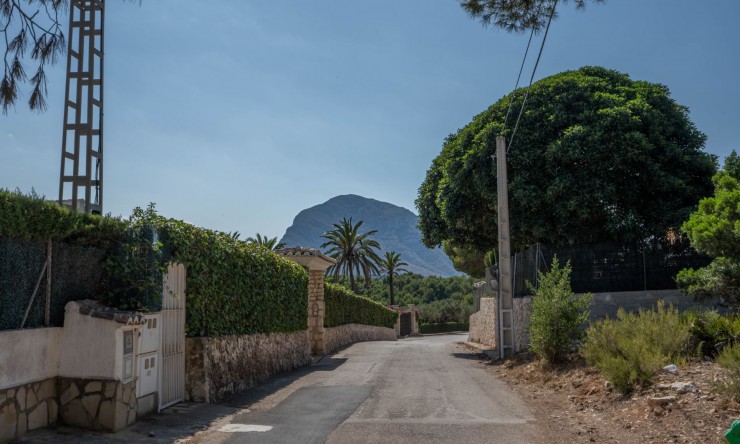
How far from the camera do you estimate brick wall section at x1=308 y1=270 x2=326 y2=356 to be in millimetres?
22688

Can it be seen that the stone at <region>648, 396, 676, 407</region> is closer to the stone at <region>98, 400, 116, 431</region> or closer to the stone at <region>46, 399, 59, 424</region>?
the stone at <region>98, 400, 116, 431</region>

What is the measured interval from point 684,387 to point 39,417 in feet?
28.5

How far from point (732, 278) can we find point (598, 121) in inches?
316

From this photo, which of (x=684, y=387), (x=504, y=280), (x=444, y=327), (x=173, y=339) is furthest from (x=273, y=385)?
(x=444, y=327)

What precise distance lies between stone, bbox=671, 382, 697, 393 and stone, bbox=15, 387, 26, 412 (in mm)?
8656

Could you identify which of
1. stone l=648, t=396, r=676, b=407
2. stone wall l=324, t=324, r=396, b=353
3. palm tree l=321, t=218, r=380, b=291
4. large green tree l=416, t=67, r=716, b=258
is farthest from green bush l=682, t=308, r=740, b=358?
palm tree l=321, t=218, r=380, b=291

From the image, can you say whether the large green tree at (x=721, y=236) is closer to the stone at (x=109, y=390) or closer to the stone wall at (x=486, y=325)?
the stone at (x=109, y=390)

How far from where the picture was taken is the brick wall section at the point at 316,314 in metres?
22.7

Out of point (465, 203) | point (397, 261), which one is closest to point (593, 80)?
point (465, 203)

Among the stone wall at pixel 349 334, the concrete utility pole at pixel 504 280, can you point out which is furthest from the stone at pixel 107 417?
the stone wall at pixel 349 334

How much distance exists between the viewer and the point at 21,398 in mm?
6781

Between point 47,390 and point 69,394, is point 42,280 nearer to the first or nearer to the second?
point 47,390

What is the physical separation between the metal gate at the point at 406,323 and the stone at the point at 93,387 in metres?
54.8

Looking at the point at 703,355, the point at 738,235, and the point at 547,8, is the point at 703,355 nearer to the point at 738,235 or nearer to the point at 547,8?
the point at 738,235
